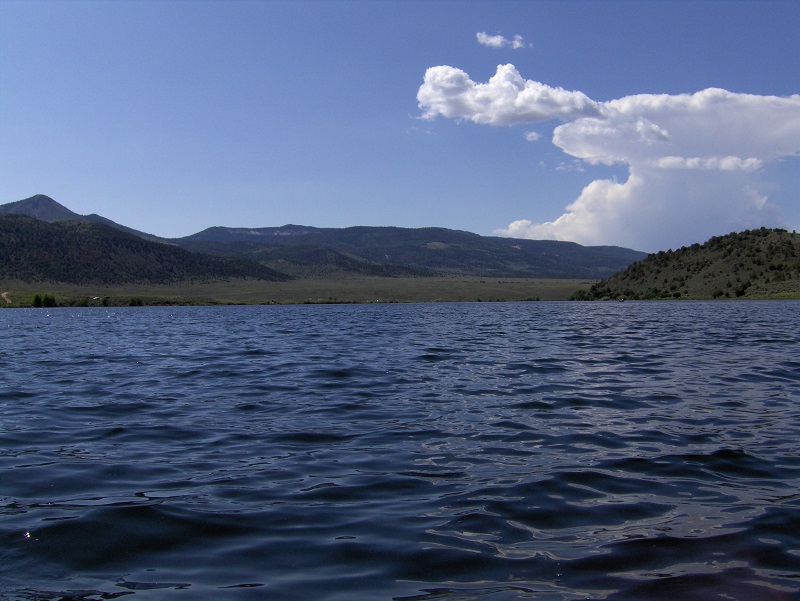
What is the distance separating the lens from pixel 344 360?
74.7 ft

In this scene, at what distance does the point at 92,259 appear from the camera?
160 m

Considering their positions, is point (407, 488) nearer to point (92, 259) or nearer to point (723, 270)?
point (723, 270)

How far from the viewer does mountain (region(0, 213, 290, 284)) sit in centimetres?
14712

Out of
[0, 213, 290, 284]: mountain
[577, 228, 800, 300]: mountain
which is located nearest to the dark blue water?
[577, 228, 800, 300]: mountain

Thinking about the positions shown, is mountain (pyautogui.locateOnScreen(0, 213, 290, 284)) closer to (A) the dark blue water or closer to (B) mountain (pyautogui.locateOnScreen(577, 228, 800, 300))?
(B) mountain (pyautogui.locateOnScreen(577, 228, 800, 300))

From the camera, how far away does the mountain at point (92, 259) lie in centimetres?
14712

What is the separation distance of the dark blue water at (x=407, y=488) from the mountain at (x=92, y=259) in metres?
146

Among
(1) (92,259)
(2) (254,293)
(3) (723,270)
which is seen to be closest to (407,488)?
(3) (723,270)

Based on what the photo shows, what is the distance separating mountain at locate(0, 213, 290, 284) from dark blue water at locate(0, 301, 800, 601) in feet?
479

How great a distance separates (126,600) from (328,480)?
133 inches

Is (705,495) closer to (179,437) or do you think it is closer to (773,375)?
(179,437)

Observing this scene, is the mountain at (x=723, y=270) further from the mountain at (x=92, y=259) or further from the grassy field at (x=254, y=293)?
the mountain at (x=92, y=259)

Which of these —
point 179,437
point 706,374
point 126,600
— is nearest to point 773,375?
point 706,374

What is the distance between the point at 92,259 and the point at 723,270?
137 meters
